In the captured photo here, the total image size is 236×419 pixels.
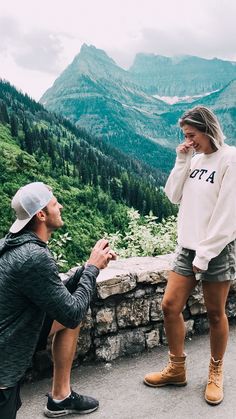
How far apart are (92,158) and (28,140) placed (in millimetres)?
20990

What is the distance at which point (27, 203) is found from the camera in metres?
2.56

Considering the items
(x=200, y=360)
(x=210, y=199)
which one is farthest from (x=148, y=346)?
(x=210, y=199)

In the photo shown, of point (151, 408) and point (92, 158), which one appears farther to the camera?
point (92, 158)

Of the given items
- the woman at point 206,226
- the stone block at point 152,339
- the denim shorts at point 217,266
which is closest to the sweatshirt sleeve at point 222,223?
the woman at point 206,226

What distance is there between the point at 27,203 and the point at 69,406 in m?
1.67

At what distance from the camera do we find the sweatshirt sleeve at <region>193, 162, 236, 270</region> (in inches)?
121

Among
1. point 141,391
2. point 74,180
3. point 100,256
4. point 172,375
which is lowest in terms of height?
point 74,180

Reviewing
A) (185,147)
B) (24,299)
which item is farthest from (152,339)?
(24,299)

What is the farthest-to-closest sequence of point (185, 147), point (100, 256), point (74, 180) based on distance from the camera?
point (74, 180), point (185, 147), point (100, 256)

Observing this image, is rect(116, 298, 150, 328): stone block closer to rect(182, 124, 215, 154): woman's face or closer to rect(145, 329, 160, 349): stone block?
rect(145, 329, 160, 349): stone block

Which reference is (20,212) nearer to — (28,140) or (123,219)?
(123,219)

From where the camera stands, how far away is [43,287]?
97.7 inches

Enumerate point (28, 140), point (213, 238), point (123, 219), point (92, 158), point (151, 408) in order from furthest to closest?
point (92, 158) < point (28, 140) < point (123, 219) < point (151, 408) < point (213, 238)

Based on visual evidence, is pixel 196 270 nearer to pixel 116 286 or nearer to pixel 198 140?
pixel 198 140
